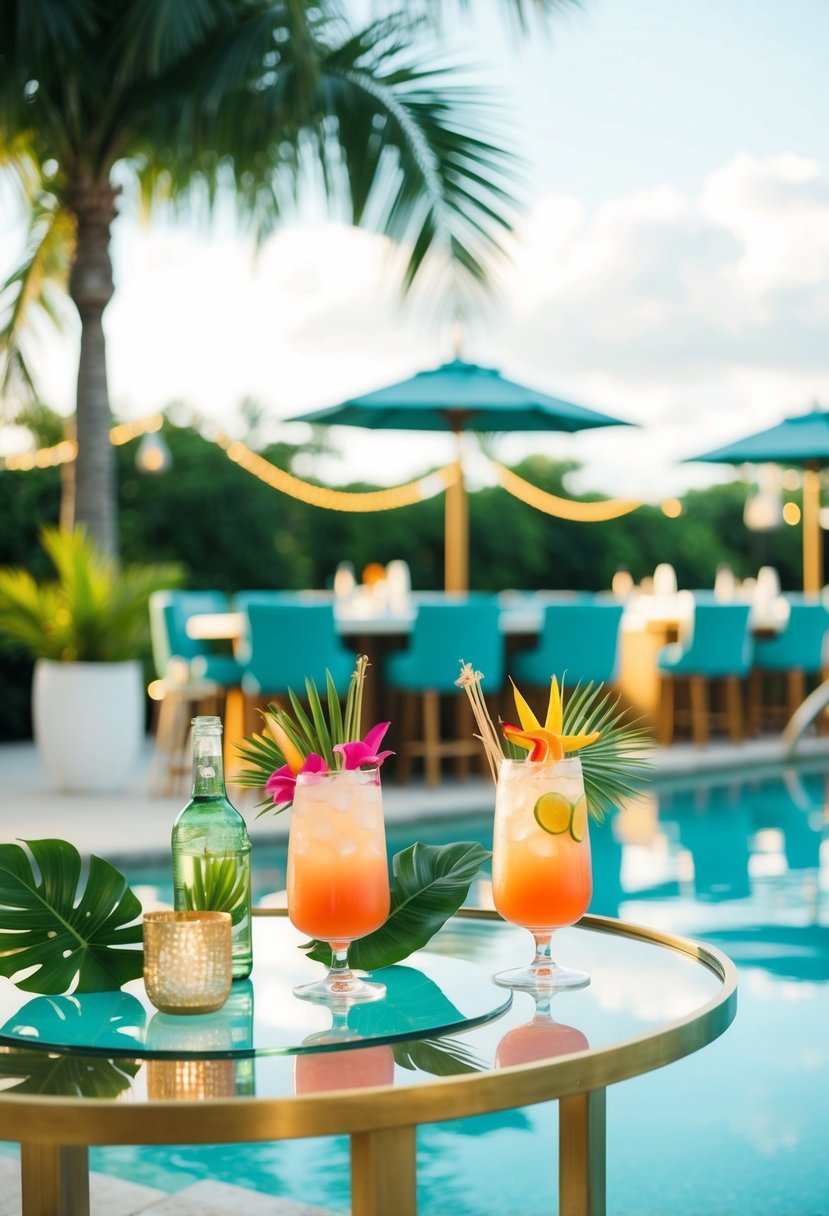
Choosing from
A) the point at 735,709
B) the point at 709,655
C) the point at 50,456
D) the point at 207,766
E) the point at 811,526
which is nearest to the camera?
the point at 207,766

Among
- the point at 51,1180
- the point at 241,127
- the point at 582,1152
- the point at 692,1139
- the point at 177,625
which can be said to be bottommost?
the point at 692,1139

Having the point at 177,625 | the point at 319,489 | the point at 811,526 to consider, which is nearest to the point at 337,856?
the point at 177,625

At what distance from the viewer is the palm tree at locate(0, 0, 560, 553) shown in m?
7.36

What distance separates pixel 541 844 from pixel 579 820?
43 millimetres

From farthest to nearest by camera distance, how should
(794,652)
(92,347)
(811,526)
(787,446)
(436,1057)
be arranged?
(811,526) → (787,446) → (794,652) → (92,347) → (436,1057)

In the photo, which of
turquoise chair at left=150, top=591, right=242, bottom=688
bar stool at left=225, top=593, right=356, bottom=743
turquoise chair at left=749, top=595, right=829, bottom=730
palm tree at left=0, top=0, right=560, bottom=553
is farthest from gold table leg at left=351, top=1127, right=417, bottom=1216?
turquoise chair at left=749, top=595, right=829, bottom=730

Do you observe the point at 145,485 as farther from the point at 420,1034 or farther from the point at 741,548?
the point at 420,1034

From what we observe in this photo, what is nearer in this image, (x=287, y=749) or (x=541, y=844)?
(x=541, y=844)

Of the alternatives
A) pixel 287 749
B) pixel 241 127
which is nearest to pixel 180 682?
pixel 241 127

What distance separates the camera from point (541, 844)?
148 centimetres

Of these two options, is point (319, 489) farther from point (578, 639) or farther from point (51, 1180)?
point (51, 1180)

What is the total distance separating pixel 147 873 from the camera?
5.29m

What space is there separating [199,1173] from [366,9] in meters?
6.48

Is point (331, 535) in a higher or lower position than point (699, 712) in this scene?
higher
